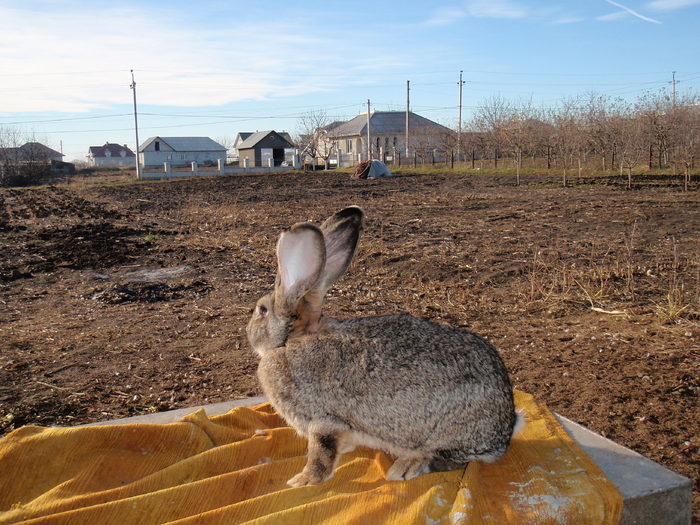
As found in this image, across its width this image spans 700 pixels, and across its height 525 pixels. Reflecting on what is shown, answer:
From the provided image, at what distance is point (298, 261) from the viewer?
2.99m

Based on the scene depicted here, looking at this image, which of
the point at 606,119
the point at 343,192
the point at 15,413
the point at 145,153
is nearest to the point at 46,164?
the point at 145,153

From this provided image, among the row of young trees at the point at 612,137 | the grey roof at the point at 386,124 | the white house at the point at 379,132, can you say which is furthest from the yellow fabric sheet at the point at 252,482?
the grey roof at the point at 386,124

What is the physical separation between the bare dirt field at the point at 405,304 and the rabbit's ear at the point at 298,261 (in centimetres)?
243

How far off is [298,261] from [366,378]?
634 millimetres

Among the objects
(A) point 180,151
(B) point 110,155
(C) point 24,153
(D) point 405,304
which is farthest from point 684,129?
(B) point 110,155

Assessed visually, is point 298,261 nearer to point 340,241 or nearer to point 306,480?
point 340,241

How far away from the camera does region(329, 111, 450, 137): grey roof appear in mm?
75312

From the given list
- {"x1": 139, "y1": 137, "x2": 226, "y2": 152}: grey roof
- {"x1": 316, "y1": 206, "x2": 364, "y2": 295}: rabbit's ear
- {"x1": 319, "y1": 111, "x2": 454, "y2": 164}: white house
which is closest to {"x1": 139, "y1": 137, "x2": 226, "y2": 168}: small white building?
{"x1": 139, "y1": 137, "x2": 226, "y2": 152}: grey roof

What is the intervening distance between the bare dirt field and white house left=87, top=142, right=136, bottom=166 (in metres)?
97.8

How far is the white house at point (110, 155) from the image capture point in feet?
354

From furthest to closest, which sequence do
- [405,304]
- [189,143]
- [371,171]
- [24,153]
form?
[189,143]
[24,153]
[371,171]
[405,304]

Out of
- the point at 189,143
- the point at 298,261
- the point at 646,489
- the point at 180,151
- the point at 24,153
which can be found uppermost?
the point at 189,143

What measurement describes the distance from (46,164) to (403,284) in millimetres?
50941

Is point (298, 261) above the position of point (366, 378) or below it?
above
